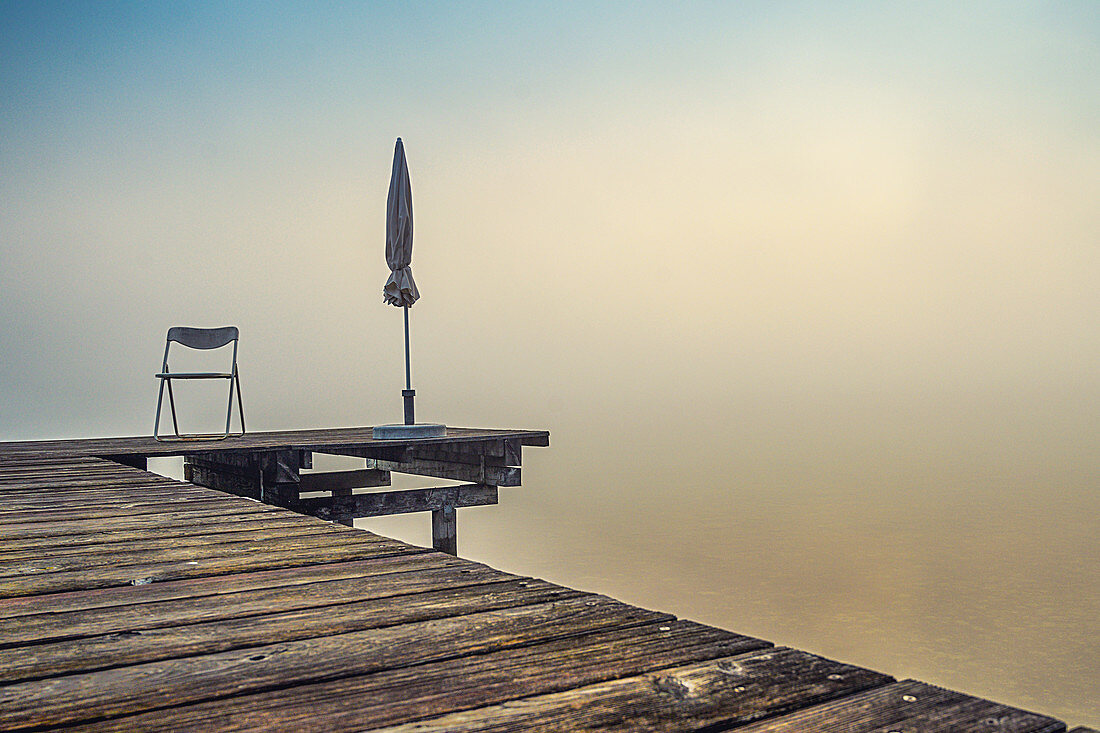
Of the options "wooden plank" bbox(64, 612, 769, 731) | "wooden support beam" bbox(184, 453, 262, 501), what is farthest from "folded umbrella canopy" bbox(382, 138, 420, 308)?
"wooden plank" bbox(64, 612, 769, 731)

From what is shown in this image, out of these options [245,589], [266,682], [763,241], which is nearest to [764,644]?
[266,682]

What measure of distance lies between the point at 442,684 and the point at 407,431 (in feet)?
18.3

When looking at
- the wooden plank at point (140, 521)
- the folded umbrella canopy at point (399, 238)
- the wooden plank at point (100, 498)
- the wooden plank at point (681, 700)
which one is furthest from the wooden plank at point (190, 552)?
the folded umbrella canopy at point (399, 238)

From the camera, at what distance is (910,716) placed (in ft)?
3.11

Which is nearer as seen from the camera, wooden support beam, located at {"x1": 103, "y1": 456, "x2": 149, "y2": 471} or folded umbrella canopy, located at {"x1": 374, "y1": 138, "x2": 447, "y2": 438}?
wooden support beam, located at {"x1": 103, "y1": 456, "x2": 149, "y2": 471}

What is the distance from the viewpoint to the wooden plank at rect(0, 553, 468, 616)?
5.27ft

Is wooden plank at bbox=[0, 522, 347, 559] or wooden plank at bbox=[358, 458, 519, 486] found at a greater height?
wooden plank at bbox=[0, 522, 347, 559]

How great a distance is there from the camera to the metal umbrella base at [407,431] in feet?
21.3

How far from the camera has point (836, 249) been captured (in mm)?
28484

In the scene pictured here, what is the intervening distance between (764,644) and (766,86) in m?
24.1

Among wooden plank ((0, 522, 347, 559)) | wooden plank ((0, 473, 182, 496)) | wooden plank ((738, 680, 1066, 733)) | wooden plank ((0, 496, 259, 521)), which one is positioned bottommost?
wooden plank ((0, 473, 182, 496))

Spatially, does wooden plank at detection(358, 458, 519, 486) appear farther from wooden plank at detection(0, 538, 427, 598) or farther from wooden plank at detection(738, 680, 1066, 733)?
wooden plank at detection(738, 680, 1066, 733)

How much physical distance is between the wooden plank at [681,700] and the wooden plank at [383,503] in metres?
5.36

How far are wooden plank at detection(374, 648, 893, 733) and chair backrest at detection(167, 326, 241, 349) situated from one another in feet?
19.5
